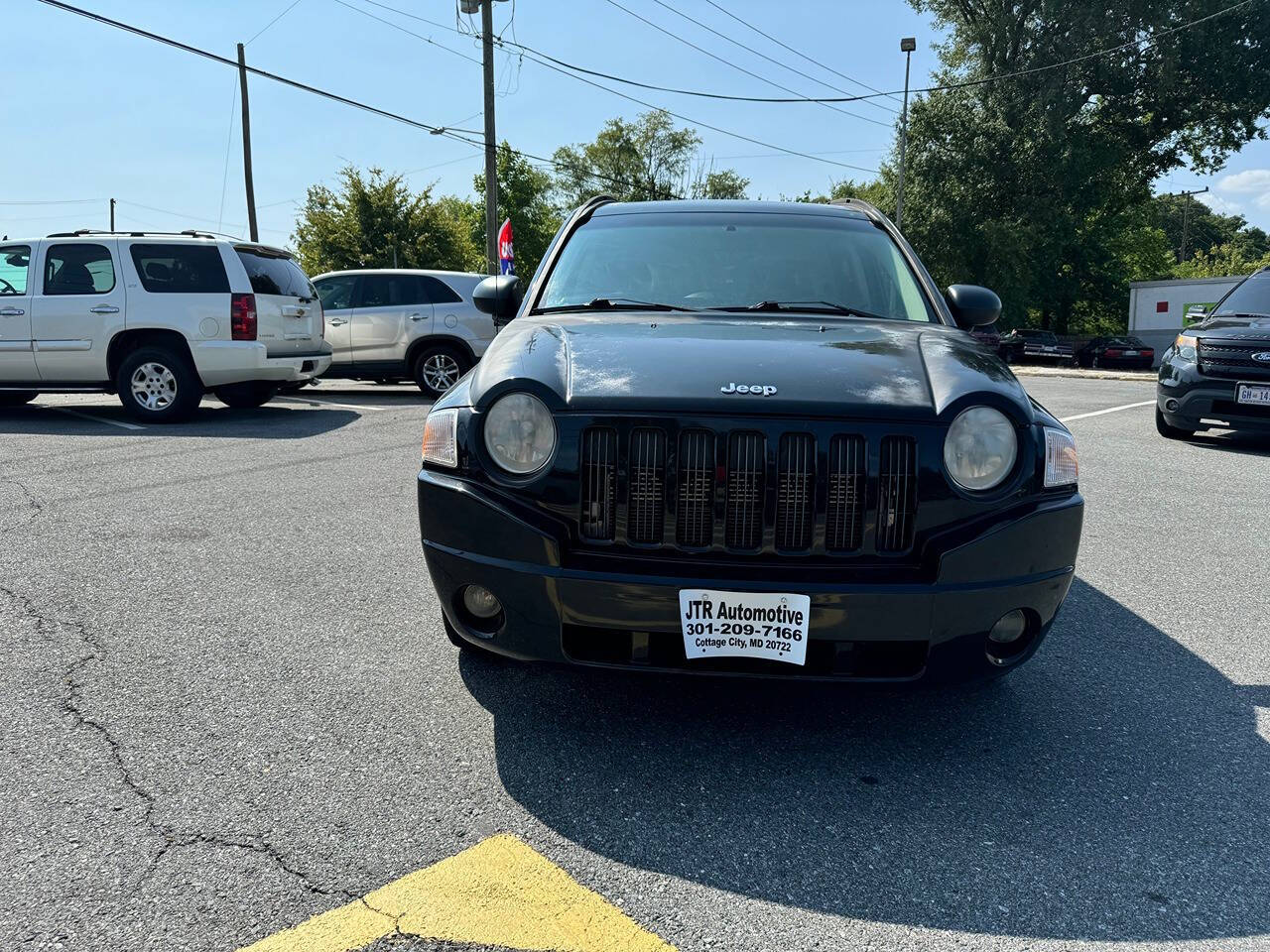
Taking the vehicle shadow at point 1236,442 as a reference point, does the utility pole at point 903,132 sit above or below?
above

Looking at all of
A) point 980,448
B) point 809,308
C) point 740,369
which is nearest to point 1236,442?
point 809,308

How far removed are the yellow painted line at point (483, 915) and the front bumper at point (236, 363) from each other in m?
8.94

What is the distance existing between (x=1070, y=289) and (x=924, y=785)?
4340cm

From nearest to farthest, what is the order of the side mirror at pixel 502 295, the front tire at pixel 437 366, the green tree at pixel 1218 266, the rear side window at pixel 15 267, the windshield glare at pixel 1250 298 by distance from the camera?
the side mirror at pixel 502 295 < the windshield glare at pixel 1250 298 < the rear side window at pixel 15 267 < the front tire at pixel 437 366 < the green tree at pixel 1218 266

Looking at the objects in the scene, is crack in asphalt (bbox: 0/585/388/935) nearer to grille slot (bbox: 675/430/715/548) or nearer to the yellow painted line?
the yellow painted line

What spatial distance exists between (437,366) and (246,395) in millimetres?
2666

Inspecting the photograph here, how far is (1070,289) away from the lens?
136ft

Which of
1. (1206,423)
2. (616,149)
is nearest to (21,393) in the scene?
(1206,423)

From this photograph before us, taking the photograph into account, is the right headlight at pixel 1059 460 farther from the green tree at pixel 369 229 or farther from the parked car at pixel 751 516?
the green tree at pixel 369 229

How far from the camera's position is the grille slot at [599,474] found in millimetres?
2627

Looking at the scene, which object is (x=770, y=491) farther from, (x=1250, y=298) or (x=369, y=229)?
(x=369, y=229)

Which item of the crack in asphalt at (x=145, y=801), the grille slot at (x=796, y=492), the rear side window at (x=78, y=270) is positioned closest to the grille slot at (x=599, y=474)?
the grille slot at (x=796, y=492)

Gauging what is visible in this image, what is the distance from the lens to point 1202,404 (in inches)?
365

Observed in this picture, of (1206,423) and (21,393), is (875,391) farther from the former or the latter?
(21,393)
